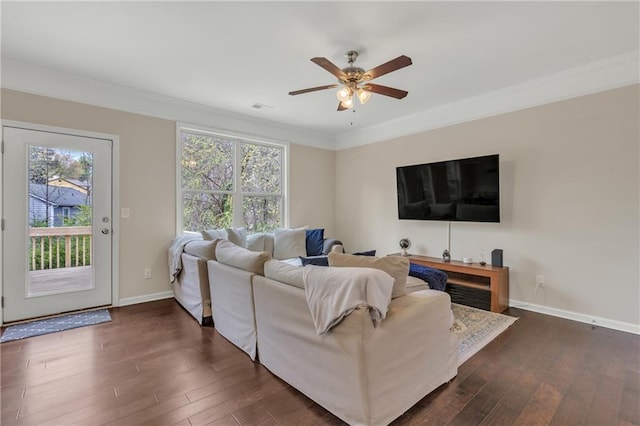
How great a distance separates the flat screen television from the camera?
11.9 feet

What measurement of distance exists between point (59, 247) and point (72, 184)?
71 centimetres

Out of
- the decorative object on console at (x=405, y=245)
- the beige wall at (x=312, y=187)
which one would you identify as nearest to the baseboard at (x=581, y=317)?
the decorative object on console at (x=405, y=245)

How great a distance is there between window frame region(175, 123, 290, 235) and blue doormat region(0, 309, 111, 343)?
1299mm

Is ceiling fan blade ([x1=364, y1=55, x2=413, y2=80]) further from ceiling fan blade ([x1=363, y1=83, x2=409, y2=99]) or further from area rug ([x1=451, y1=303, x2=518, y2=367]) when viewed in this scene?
area rug ([x1=451, y1=303, x2=518, y2=367])

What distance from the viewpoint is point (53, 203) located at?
329 cm

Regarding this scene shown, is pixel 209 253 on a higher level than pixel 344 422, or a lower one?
higher

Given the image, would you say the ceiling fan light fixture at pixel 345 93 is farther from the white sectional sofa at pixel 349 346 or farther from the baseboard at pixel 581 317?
the baseboard at pixel 581 317

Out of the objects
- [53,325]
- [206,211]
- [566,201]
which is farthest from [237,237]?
[566,201]

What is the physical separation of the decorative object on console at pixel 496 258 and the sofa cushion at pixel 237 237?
127 inches

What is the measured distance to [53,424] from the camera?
1.67 metres

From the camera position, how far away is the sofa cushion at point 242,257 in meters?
2.31

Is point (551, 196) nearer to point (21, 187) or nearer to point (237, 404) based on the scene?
point (237, 404)

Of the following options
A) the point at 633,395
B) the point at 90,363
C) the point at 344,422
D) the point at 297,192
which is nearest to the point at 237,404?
the point at 344,422

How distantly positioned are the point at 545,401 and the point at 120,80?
479cm
